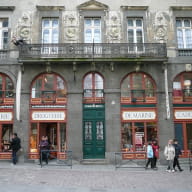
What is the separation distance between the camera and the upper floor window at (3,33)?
16.5 m

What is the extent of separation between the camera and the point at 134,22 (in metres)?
16.8

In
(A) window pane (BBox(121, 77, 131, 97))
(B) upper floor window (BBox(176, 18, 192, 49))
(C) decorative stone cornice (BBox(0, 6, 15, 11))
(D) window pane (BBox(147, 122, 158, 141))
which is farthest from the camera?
(B) upper floor window (BBox(176, 18, 192, 49))

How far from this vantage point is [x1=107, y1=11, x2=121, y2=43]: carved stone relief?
639 inches

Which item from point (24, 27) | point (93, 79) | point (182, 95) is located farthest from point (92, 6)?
point (182, 95)

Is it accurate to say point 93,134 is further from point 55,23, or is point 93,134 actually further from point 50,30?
point 55,23

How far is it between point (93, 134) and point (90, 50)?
5.39 m

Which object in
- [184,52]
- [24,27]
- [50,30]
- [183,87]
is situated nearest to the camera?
[183,87]

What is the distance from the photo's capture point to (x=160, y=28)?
16469 millimetres

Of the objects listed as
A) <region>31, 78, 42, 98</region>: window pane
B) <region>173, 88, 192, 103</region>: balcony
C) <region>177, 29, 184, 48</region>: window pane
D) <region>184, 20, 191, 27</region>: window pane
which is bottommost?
<region>173, 88, 192, 103</region>: balcony

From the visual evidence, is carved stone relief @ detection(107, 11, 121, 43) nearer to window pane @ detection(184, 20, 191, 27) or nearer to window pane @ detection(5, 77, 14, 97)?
window pane @ detection(184, 20, 191, 27)

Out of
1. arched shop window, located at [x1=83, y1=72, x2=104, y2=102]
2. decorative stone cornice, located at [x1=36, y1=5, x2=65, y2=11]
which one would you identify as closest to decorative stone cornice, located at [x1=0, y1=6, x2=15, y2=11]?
decorative stone cornice, located at [x1=36, y1=5, x2=65, y2=11]

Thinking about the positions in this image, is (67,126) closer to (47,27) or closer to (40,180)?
(40,180)

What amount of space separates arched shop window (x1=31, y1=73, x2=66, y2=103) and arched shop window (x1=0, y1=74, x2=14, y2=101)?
1.45 meters

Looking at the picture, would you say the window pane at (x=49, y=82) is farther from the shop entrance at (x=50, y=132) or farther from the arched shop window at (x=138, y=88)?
the arched shop window at (x=138, y=88)
